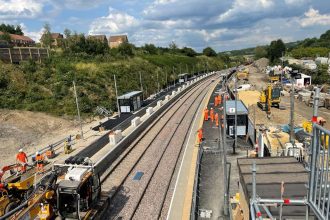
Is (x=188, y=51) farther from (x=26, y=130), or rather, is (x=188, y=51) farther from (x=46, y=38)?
(x=26, y=130)

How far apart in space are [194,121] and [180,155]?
36.3ft

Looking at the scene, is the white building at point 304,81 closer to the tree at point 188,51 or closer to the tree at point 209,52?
the tree at point 188,51

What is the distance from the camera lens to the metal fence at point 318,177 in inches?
180

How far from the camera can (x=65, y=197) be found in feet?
38.7

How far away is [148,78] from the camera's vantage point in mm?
65188

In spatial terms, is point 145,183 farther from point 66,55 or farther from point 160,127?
point 66,55

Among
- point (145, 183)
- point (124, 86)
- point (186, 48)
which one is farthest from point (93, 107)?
point (186, 48)

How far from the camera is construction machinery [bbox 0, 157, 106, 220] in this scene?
36.5 feet

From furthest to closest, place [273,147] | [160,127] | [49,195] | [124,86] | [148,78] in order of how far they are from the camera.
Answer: [148,78], [124,86], [160,127], [273,147], [49,195]

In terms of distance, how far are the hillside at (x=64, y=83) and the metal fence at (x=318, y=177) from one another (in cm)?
3550

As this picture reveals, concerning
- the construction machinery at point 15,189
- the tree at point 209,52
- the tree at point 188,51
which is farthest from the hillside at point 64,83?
the tree at point 209,52

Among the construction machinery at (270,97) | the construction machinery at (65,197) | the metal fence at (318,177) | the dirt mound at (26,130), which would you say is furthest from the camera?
the construction machinery at (270,97)

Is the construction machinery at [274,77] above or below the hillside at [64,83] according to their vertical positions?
below

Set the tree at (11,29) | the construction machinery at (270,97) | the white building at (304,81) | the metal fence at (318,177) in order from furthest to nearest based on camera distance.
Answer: the tree at (11,29)
the white building at (304,81)
the construction machinery at (270,97)
the metal fence at (318,177)
